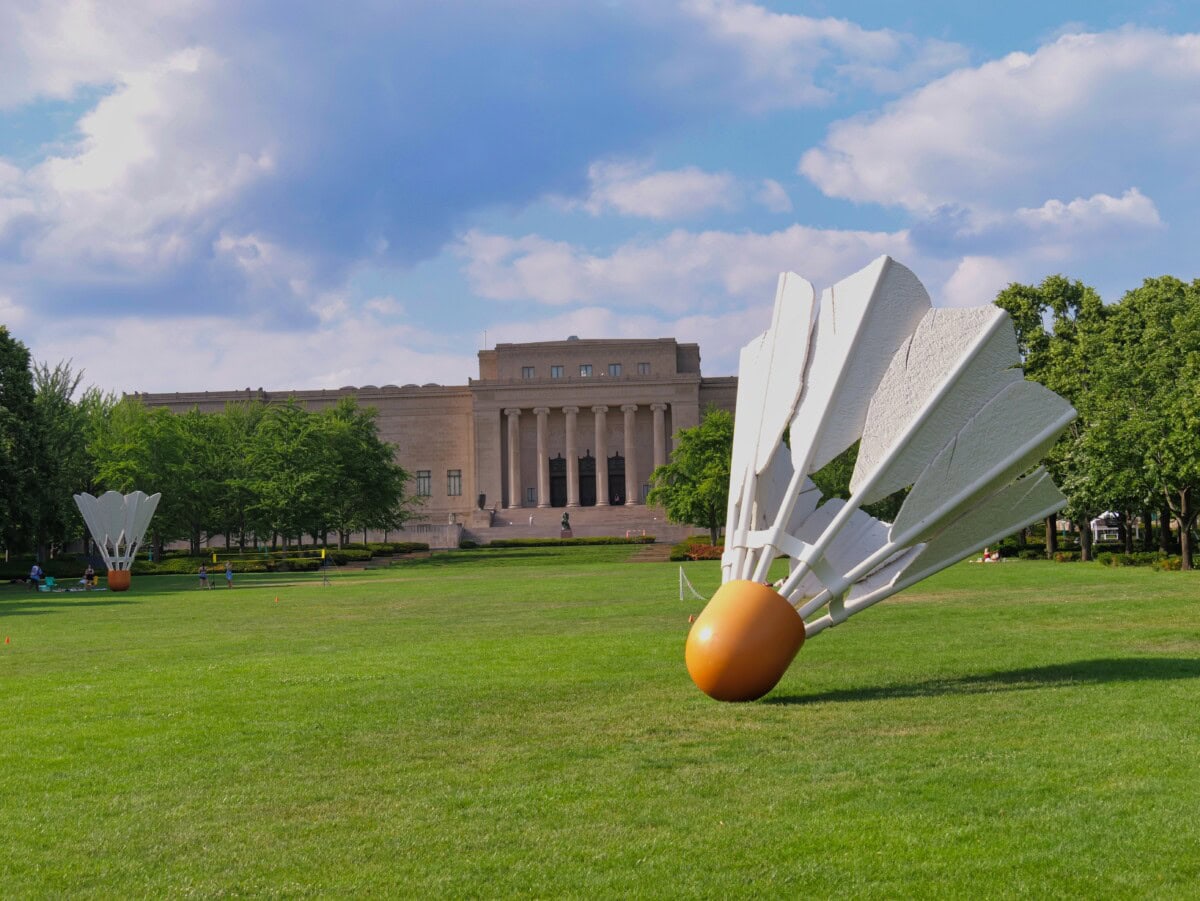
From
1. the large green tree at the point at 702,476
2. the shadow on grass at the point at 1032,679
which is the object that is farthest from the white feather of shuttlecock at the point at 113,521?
the shadow on grass at the point at 1032,679

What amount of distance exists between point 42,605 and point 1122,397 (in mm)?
28632

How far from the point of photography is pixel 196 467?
169 ft

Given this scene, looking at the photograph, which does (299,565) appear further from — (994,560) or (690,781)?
(690,781)

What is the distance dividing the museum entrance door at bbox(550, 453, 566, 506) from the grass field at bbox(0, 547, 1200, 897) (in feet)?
208

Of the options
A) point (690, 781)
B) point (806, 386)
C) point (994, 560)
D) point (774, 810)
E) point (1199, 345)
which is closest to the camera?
point (774, 810)

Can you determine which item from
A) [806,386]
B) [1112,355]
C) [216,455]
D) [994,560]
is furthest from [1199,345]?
[216,455]

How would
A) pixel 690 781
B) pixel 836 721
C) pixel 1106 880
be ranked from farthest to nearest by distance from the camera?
pixel 836 721, pixel 690 781, pixel 1106 880

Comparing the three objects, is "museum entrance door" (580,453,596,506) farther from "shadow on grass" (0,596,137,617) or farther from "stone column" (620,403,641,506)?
"shadow on grass" (0,596,137,617)

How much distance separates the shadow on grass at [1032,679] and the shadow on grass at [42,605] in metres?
19.0

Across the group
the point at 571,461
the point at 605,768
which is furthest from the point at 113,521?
the point at 571,461

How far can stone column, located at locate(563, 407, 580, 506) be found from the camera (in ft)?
250

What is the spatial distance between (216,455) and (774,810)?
49740mm

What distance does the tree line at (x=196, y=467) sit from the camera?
41.1 meters

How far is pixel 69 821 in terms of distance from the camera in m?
6.61
